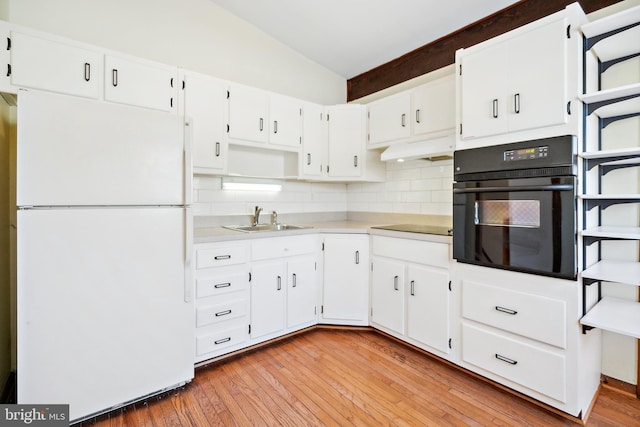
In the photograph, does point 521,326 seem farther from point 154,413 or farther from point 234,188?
point 234,188

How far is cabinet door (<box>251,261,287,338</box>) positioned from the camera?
7.86 feet

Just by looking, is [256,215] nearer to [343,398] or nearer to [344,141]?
[344,141]

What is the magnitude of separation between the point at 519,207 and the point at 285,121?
2.05 meters

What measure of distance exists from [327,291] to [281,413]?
120 cm

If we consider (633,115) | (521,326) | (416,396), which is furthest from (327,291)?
(633,115)

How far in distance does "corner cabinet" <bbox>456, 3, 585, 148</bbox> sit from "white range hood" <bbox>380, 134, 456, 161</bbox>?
0.83 ft

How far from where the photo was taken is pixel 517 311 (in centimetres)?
178

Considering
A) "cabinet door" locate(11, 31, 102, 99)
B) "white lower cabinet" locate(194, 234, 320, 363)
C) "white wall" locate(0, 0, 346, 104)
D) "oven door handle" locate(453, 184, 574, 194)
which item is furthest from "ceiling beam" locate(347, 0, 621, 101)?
"cabinet door" locate(11, 31, 102, 99)

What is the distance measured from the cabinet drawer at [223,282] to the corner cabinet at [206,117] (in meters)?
0.84

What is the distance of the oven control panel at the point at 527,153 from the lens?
65.2 inches

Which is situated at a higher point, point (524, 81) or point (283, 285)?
point (524, 81)

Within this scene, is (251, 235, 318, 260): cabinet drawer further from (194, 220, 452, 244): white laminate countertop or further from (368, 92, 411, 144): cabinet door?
(368, 92, 411, 144): cabinet door

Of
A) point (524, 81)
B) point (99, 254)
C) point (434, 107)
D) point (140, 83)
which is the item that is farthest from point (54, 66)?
point (524, 81)

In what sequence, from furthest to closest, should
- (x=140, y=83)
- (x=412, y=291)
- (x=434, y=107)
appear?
(x=434, y=107), (x=412, y=291), (x=140, y=83)
